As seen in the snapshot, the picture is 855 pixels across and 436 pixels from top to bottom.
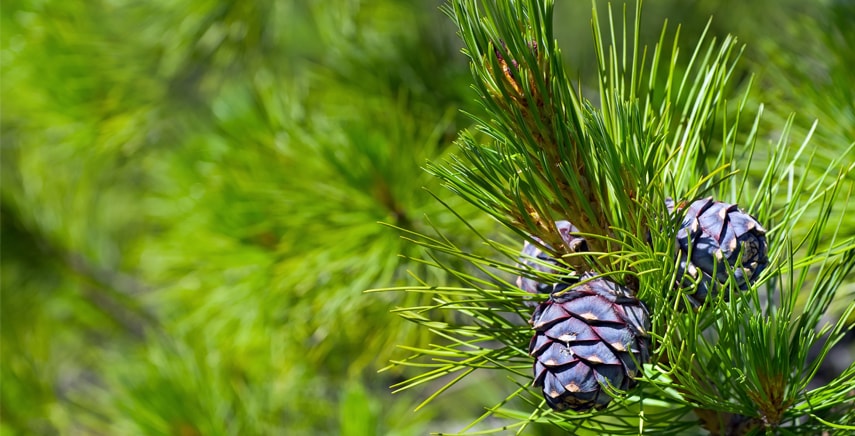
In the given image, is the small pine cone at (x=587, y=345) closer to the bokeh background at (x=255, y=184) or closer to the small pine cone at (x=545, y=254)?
the small pine cone at (x=545, y=254)

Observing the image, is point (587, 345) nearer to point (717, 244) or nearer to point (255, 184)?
point (717, 244)

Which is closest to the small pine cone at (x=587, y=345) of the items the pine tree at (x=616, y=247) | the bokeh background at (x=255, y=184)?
the pine tree at (x=616, y=247)

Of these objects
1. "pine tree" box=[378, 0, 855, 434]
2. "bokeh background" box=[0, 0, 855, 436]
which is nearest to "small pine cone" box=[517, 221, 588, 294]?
"pine tree" box=[378, 0, 855, 434]

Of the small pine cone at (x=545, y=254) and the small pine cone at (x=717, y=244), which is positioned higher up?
the small pine cone at (x=717, y=244)

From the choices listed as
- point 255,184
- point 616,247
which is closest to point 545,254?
point 616,247

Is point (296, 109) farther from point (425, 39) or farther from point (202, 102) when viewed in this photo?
point (202, 102)

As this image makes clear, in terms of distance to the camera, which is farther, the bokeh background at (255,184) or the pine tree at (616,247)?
the bokeh background at (255,184)
